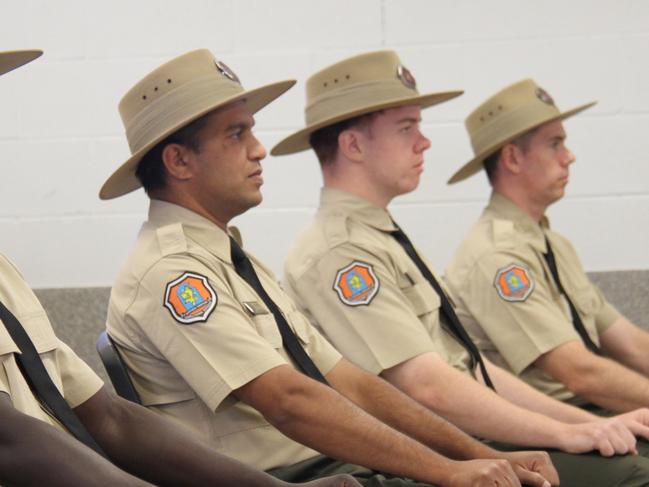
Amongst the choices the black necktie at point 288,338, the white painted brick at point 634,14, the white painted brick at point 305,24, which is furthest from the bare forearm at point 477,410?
the white painted brick at point 634,14

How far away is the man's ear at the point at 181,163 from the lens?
8.00 ft

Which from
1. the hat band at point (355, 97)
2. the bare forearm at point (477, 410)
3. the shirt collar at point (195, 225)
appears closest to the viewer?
the shirt collar at point (195, 225)

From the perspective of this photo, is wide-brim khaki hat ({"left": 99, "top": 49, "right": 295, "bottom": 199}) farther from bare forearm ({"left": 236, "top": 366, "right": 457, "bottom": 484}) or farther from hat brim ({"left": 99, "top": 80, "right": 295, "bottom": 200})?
bare forearm ({"left": 236, "top": 366, "right": 457, "bottom": 484})

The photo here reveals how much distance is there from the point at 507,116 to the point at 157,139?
4.75 feet

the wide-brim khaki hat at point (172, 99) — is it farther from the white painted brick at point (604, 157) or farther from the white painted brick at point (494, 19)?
the white painted brick at point (604, 157)

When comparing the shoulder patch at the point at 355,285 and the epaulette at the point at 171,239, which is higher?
the epaulette at the point at 171,239

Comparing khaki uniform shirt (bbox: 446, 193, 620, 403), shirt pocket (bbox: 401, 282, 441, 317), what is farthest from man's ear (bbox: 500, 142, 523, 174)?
shirt pocket (bbox: 401, 282, 441, 317)

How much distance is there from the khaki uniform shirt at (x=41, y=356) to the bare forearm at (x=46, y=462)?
6.4 inches

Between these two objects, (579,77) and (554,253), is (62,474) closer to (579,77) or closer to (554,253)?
(554,253)

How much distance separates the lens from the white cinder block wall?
12.3 feet

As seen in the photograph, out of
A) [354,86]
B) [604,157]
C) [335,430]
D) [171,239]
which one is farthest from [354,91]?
[604,157]

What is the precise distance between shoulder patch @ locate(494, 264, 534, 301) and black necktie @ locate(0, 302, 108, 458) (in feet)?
4.99

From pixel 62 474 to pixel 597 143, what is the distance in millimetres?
2742

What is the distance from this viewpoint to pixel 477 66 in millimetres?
3875
